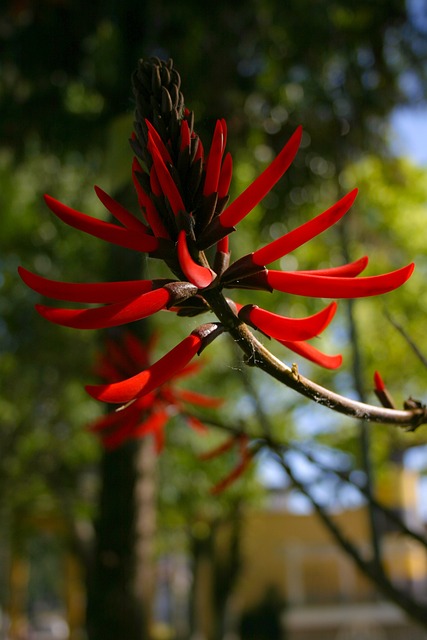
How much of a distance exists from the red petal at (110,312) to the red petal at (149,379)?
2.0 inches

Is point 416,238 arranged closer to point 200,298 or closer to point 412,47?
point 412,47

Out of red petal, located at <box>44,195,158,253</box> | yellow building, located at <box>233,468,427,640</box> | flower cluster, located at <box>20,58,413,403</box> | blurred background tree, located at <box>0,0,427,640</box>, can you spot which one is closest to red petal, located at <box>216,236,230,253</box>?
flower cluster, located at <box>20,58,413,403</box>

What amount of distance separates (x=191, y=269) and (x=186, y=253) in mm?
19

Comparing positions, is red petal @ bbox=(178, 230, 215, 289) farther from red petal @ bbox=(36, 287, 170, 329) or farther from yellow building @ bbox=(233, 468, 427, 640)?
yellow building @ bbox=(233, 468, 427, 640)

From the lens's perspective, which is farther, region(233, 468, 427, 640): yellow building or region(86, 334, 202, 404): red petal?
region(233, 468, 427, 640): yellow building

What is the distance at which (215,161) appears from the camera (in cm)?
77

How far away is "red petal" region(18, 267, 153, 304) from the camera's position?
2.30ft

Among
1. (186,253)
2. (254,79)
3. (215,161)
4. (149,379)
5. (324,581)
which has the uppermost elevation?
(254,79)

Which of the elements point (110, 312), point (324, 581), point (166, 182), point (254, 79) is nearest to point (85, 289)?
point (110, 312)

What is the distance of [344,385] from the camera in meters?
10.9

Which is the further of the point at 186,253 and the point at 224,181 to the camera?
the point at 224,181

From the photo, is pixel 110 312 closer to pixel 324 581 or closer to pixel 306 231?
pixel 306 231

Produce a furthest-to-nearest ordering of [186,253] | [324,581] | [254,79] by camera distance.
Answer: [324,581]
[254,79]
[186,253]

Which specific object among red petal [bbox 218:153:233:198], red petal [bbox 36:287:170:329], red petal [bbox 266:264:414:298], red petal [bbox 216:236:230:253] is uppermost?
red petal [bbox 218:153:233:198]
